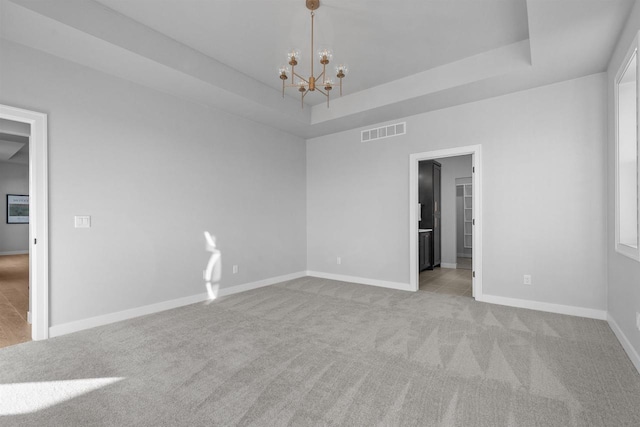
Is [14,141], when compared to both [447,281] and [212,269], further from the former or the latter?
[447,281]

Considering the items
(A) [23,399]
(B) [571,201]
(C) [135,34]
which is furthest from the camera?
(B) [571,201]

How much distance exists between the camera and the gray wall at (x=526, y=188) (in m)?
3.63

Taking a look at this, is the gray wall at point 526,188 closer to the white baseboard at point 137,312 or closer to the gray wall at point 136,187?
the gray wall at point 136,187

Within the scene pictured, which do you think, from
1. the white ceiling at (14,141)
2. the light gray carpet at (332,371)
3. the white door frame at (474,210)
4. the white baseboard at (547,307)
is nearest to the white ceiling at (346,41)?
the white door frame at (474,210)

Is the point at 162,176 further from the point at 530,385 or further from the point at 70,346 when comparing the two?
the point at 530,385

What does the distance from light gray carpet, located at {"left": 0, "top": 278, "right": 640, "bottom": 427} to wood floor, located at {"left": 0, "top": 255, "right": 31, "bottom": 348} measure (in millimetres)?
424

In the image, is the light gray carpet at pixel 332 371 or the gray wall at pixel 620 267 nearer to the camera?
the light gray carpet at pixel 332 371

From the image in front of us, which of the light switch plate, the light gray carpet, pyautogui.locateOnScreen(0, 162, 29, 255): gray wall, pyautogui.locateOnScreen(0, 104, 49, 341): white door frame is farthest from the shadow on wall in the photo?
pyautogui.locateOnScreen(0, 162, 29, 255): gray wall

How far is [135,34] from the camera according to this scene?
10.2ft

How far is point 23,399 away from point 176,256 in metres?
2.24

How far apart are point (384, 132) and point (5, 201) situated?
11.7 m

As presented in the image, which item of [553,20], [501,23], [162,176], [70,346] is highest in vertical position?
[501,23]

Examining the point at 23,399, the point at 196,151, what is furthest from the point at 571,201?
the point at 23,399

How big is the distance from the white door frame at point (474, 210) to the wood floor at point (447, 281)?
375 millimetres
